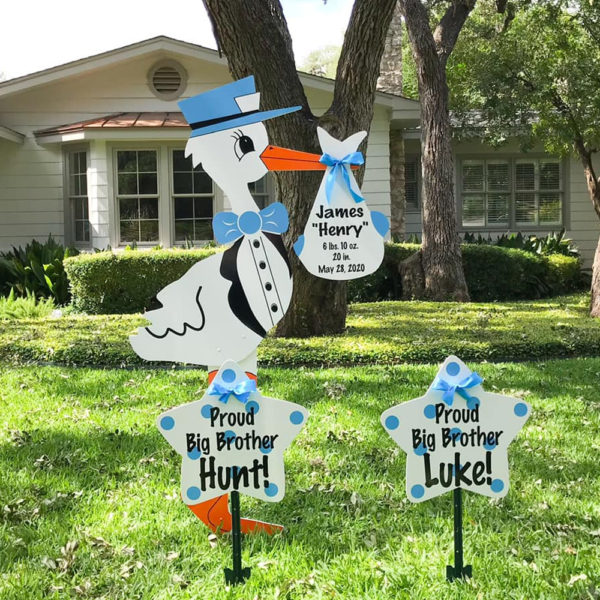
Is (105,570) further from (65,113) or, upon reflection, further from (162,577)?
(65,113)

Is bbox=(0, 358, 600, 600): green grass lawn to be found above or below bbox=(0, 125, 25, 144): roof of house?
below

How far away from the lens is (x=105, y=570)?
10.7ft

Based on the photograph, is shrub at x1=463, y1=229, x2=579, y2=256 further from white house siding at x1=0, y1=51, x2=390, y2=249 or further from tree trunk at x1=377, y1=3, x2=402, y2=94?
tree trunk at x1=377, y1=3, x2=402, y2=94

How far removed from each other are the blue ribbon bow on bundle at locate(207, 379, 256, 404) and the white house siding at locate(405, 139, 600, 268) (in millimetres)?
15309

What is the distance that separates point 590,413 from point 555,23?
12146mm

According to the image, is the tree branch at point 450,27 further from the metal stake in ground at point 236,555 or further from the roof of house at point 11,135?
the metal stake in ground at point 236,555

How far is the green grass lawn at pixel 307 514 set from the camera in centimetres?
315

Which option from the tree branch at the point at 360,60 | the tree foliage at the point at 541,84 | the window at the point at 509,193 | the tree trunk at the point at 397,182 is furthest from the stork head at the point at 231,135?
the window at the point at 509,193

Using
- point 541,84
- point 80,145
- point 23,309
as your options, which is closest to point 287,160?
point 23,309

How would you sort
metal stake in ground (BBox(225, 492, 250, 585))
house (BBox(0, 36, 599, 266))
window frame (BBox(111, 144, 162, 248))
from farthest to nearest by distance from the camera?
window frame (BBox(111, 144, 162, 248)), house (BBox(0, 36, 599, 266)), metal stake in ground (BBox(225, 492, 250, 585))

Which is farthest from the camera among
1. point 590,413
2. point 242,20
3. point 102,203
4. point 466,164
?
point 466,164

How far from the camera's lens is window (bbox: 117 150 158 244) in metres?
14.7

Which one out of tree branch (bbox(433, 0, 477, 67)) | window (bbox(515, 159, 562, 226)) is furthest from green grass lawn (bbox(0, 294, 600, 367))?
window (bbox(515, 159, 562, 226))

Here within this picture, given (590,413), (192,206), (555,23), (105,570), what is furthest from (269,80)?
(555,23)
